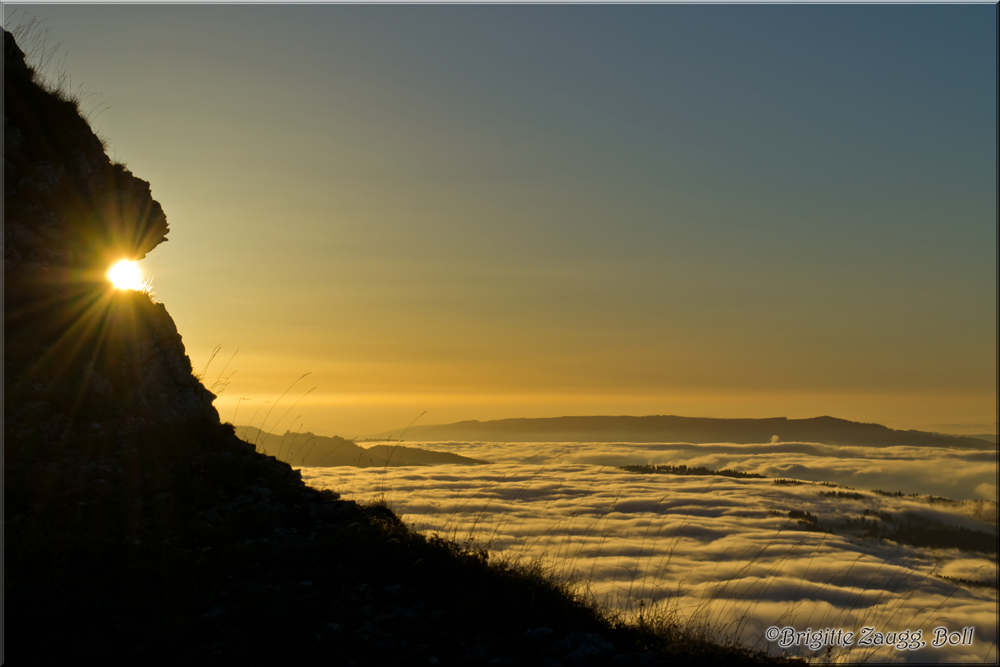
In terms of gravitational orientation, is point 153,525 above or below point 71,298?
below

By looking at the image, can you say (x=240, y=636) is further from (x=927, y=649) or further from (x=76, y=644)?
(x=927, y=649)

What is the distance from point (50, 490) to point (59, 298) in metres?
4.19

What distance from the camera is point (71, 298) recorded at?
36.2 ft

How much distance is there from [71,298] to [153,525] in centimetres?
544

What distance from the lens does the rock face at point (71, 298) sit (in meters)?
10.1

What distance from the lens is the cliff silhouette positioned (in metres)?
6.30

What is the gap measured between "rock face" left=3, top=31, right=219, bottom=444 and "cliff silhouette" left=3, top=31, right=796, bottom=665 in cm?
3

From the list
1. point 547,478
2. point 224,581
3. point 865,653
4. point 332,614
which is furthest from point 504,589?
point 547,478

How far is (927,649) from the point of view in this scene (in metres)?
7.23

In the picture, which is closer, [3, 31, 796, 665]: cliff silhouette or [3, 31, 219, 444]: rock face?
[3, 31, 796, 665]: cliff silhouette

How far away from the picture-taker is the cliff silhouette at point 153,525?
6.30 meters

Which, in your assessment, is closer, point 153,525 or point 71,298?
point 153,525

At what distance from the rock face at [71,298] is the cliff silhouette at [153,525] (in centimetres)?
3

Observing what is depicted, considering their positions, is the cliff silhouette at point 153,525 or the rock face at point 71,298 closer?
the cliff silhouette at point 153,525
